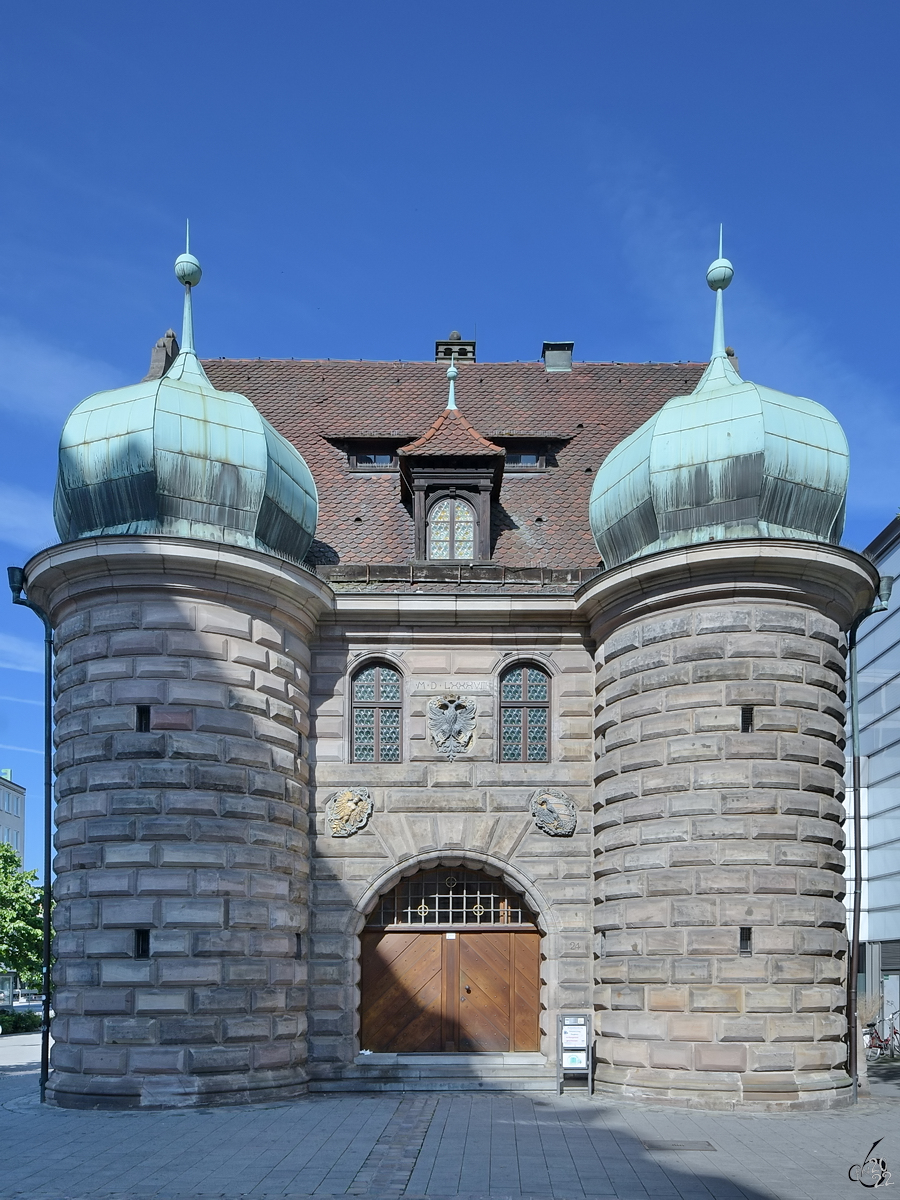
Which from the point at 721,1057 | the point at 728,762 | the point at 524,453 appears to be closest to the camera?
the point at 721,1057

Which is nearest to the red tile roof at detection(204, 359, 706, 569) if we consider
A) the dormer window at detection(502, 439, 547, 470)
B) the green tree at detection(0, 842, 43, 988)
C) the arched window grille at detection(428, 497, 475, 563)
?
the dormer window at detection(502, 439, 547, 470)

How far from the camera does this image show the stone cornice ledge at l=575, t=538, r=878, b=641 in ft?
57.5

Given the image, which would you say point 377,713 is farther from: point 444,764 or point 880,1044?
point 880,1044

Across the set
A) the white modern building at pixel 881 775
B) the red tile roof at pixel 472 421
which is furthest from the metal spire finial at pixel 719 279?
the white modern building at pixel 881 775

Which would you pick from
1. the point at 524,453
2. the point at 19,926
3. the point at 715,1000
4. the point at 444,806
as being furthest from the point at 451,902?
the point at 19,926

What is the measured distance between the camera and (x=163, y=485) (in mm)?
17812

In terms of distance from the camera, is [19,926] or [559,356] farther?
[19,926]

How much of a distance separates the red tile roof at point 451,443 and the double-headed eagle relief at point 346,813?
5217mm

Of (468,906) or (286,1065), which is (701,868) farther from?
(286,1065)

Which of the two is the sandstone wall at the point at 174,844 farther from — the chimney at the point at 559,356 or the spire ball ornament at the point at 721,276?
the chimney at the point at 559,356

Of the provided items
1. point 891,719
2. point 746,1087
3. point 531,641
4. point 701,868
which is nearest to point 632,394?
point 531,641

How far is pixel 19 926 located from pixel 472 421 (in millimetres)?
25104

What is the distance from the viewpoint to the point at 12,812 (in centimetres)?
9750

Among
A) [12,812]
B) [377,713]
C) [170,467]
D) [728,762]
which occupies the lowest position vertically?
[12,812]
